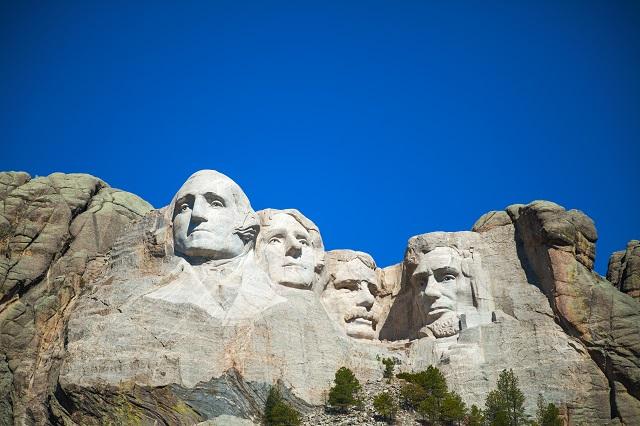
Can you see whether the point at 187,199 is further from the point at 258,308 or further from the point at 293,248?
the point at 258,308

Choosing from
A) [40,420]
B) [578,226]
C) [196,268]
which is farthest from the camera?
[578,226]

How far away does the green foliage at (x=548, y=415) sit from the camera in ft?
111

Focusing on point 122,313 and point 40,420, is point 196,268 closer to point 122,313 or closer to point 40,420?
point 122,313

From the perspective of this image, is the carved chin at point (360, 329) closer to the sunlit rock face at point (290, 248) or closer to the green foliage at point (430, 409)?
the sunlit rock face at point (290, 248)

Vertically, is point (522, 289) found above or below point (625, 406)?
above

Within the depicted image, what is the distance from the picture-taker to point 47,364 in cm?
3459

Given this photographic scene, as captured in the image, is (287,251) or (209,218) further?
(287,251)

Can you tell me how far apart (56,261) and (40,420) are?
228 inches

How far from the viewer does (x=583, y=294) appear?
3694 cm

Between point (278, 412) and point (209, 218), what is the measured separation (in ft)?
21.6

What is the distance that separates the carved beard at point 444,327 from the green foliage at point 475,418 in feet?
12.9

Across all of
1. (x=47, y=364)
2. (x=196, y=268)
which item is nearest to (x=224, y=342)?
(x=196, y=268)

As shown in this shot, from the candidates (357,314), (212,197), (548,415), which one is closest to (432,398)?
(548,415)

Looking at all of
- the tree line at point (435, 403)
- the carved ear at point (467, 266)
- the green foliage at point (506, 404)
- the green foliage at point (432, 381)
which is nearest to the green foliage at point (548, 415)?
the tree line at point (435, 403)
